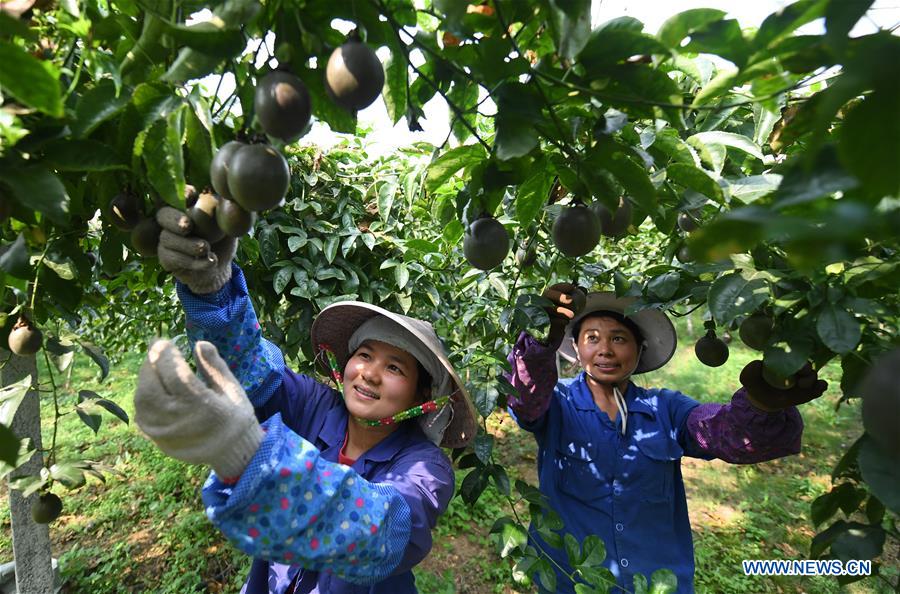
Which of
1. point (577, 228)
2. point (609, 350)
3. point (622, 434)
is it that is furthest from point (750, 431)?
point (577, 228)

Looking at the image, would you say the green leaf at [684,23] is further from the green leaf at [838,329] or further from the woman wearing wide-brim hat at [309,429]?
the woman wearing wide-brim hat at [309,429]

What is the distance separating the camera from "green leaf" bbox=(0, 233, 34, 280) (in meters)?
0.87

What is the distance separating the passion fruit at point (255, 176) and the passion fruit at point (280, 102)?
4cm

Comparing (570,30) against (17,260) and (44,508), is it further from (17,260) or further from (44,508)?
(44,508)

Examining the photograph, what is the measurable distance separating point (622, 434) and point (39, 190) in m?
1.92

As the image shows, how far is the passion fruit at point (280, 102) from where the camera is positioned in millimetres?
715

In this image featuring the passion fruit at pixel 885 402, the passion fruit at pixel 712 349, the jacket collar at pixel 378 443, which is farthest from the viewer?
the passion fruit at pixel 712 349

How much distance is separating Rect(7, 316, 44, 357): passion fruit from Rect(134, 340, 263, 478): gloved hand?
76cm

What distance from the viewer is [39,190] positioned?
2.25ft

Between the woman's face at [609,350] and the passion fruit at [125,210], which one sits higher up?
the passion fruit at [125,210]

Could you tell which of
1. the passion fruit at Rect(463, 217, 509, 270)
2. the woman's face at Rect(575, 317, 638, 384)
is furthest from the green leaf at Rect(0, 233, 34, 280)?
the woman's face at Rect(575, 317, 638, 384)

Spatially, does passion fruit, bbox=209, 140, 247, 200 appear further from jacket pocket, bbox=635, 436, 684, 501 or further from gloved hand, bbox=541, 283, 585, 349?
jacket pocket, bbox=635, 436, 684, 501

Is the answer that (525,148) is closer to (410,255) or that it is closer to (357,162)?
(410,255)

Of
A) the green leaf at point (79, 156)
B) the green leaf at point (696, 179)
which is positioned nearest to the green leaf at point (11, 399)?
the green leaf at point (79, 156)
